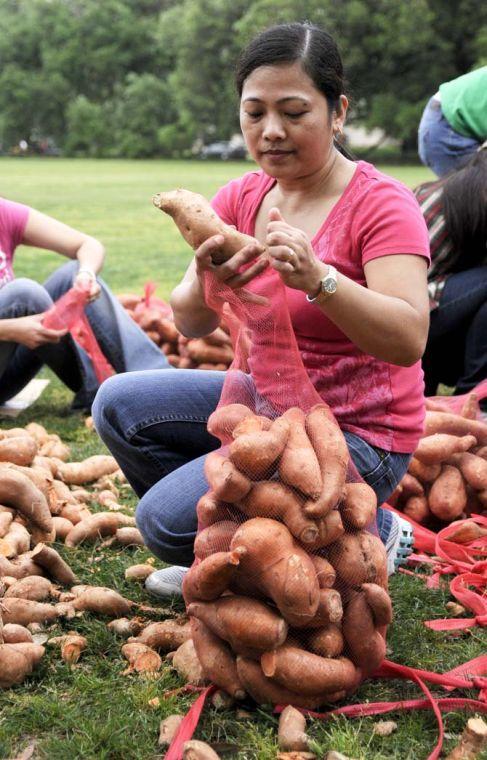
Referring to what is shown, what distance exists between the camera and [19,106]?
63844 mm

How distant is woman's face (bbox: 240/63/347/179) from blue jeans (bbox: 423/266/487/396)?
2.11m

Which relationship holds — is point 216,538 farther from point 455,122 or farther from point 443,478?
point 455,122

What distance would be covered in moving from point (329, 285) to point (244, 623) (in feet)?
2.69

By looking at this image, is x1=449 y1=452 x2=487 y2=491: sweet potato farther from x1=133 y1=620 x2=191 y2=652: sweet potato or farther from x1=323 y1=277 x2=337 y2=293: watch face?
x1=323 y1=277 x2=337 y2=293: watch face

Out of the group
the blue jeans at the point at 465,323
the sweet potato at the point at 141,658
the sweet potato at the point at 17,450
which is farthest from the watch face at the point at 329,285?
the blue jeans at the point at 465,323

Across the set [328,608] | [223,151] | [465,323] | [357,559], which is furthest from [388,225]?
[223,151]

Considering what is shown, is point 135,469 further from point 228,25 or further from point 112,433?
point 228,25

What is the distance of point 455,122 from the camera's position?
17.4 feet

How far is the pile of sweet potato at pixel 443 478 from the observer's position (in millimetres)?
3648

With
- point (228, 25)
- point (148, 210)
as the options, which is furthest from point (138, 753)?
point (228, 25)

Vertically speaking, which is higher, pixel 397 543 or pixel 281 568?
pixel 281 568

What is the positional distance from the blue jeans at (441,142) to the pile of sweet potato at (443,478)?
2.02 metres

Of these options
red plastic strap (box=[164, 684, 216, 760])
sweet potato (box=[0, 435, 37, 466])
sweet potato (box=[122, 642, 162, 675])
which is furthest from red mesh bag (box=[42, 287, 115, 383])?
red plastic strap (box=[164, 684, 216, 760])

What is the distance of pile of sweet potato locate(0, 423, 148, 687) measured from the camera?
2.74 m
